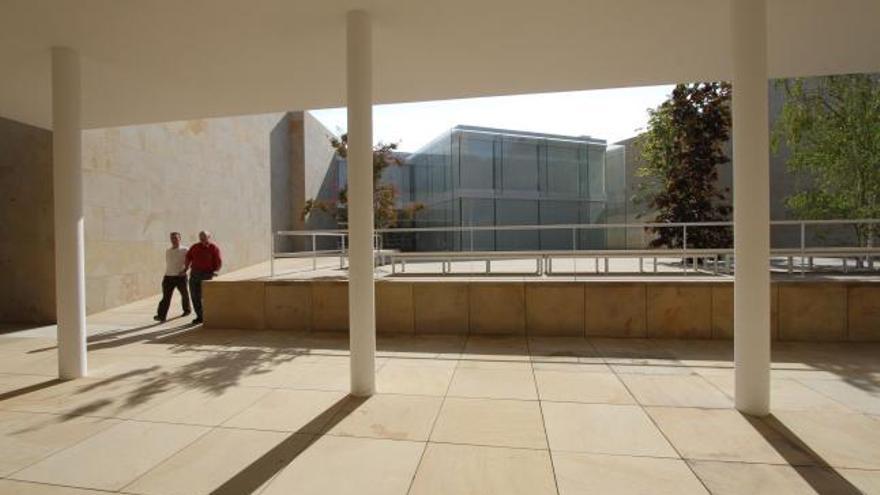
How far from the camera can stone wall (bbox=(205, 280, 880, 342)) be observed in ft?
21.8

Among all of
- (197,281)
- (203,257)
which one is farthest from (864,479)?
(197,281)

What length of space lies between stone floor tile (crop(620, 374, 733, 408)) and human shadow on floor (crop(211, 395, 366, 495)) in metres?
2.75

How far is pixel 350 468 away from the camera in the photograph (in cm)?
321

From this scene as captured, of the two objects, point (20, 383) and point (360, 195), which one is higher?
point (360, 195)

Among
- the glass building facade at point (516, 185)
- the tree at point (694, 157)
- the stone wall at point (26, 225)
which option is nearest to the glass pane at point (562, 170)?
the glass building facade at point (516, 185)

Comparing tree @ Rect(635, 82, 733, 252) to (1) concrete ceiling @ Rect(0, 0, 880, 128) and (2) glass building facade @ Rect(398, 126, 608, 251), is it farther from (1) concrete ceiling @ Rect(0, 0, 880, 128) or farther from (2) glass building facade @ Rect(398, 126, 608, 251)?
(1) concrete ceiling @ Rect(0, 0, 880, 128)

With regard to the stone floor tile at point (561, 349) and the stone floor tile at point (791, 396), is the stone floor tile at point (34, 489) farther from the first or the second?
the stone floor tile at point (791, 396)

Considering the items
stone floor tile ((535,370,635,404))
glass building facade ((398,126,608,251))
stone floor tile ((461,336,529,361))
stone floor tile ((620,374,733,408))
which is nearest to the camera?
stone floor tile ((620,374,733,408))

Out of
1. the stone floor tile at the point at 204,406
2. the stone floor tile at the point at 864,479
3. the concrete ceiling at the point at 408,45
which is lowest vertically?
the stone floor tile at the point at 864,479

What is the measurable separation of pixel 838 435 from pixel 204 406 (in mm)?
5289

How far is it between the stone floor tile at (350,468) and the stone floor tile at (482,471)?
12 cm

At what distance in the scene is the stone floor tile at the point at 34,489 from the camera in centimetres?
297

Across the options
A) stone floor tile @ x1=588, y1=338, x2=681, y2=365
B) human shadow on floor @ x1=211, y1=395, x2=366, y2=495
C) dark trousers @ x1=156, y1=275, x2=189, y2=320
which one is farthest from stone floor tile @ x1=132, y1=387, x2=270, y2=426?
dark trousers @ x1=156, y1=275, x2=189, y2=320

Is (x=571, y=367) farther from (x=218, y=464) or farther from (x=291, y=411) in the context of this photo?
(x=218, y=464)
